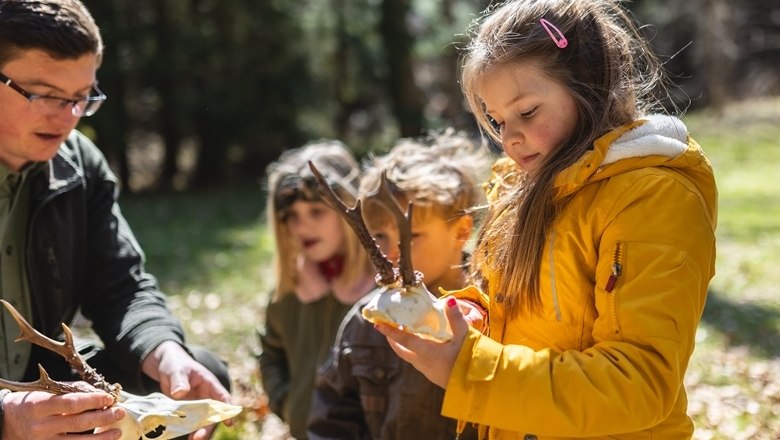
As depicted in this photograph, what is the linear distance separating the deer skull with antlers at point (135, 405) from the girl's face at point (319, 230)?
1707mm

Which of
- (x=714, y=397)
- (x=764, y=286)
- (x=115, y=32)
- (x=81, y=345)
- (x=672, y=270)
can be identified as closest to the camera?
(x=672, y=270)

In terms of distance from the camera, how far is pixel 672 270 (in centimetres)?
207

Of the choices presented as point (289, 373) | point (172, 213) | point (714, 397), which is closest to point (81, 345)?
point (289, 373)

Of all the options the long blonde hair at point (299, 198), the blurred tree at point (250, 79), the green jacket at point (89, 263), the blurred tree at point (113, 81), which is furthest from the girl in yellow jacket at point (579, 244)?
the blurred tree at point (113, 81)

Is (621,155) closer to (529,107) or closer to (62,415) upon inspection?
(529,107)

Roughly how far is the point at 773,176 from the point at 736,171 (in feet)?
2.68

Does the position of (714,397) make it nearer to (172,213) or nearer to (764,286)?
(764,286)

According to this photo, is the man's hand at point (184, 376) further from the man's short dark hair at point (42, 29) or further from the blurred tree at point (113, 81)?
the blurred tree at point (113, 81)

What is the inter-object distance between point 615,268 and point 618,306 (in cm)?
9

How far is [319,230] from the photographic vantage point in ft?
14.1

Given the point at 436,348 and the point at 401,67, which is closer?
the point at 436,348

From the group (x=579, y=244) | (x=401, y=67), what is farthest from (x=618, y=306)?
(x=401, y=67)

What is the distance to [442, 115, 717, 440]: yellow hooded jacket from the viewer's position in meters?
2.06

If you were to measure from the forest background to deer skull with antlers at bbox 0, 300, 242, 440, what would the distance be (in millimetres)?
4636
